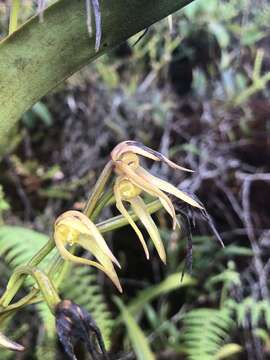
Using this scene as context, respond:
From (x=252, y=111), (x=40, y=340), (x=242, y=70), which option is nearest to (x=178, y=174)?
(x=252, y=111)

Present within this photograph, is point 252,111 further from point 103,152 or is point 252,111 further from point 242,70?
point 103,152

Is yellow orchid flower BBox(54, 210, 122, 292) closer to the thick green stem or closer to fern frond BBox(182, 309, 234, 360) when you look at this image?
the thick green stem

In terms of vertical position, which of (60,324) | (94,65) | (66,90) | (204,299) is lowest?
(60,324)

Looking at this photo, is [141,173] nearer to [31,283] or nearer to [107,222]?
[107,222]

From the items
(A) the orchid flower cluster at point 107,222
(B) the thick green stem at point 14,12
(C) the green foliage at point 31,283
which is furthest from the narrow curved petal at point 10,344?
(C) the green foliage at point 31,283

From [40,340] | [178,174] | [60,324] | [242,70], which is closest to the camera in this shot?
[60,324]

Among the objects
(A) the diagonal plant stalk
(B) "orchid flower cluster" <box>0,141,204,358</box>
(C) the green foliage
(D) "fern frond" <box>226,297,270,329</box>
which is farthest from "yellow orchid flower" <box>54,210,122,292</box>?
(D) "fern frond" <box>226,297,270,329</box>

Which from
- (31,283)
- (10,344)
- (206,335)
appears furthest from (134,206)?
(206,335)
